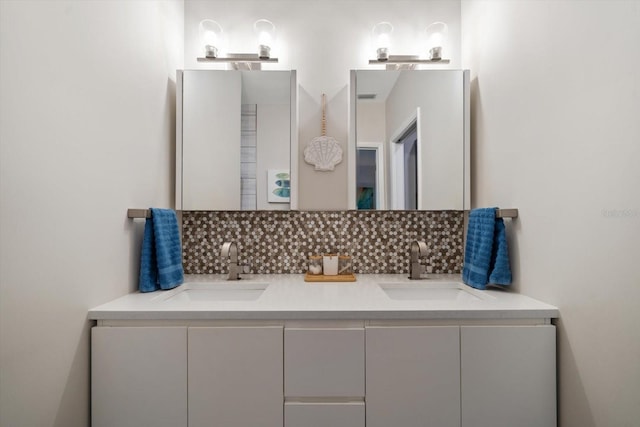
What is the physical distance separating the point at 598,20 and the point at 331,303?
1.21 meters

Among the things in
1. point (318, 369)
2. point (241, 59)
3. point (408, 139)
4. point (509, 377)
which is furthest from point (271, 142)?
point (509, 377)

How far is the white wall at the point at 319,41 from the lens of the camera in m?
1.63

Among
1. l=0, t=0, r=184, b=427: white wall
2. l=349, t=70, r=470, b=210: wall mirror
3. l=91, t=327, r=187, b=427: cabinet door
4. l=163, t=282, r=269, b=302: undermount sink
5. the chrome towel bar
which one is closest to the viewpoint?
l=0, t=0, r=184, b=427: white wall

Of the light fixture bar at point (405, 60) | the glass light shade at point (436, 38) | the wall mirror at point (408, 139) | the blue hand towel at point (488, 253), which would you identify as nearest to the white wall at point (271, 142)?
the wall mirror at point (408, 139)

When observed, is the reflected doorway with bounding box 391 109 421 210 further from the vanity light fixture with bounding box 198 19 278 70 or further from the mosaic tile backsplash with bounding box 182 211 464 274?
the vanity light fixture with bounding box 198 19 278 70

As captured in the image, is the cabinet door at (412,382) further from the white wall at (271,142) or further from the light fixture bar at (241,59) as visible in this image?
the light fixture bar at (241,59)

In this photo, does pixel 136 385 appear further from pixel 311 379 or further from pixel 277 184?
pixel 277 184

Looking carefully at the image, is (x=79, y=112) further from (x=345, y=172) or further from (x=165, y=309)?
(x=345, y=172)

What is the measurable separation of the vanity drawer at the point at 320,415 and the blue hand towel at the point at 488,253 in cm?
76

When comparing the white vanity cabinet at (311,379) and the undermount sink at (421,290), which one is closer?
the white vanity cabinet at (311,379)

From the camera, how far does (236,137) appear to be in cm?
155

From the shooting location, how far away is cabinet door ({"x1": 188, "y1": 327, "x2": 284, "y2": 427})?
3.28ft

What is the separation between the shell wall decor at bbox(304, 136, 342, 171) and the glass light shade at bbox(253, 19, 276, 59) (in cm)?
53

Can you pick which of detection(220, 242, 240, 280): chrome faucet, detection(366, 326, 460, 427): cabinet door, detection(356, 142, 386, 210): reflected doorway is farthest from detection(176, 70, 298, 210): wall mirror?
detection(366, 326, 460, 427): cabinet door
